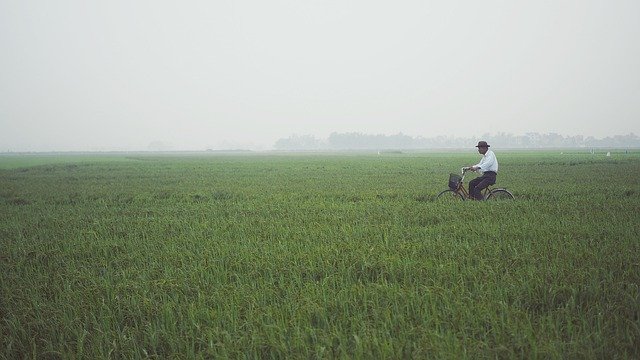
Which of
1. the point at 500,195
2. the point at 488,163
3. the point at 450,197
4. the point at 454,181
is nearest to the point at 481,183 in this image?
the point at 488,163

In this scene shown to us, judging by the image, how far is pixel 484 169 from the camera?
10547mm

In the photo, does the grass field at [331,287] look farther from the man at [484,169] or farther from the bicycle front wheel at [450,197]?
the bicycle front wheel at [450,197]

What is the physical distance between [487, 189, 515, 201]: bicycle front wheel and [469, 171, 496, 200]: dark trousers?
0.53 m

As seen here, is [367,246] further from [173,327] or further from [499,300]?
[173,327]

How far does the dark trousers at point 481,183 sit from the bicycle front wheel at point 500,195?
0.53 m

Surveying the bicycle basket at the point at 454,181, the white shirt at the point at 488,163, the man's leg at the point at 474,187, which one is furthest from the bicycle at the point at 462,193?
the white shirt at the point at 488,163

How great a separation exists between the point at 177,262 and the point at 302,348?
3.57m

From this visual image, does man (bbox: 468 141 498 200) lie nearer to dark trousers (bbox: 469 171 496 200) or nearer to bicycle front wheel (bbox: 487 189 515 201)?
dark trousers (bbox: 469 171 496 200)

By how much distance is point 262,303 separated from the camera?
4316mm

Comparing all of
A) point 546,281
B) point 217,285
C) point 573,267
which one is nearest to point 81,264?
point 217,285

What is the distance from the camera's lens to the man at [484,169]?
10.4m

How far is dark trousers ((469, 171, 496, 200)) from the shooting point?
10.7 m

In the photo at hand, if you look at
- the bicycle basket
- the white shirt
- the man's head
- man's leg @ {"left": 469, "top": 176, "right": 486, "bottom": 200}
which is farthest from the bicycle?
the man's head

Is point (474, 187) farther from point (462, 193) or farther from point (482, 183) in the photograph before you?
point (462, 193)
